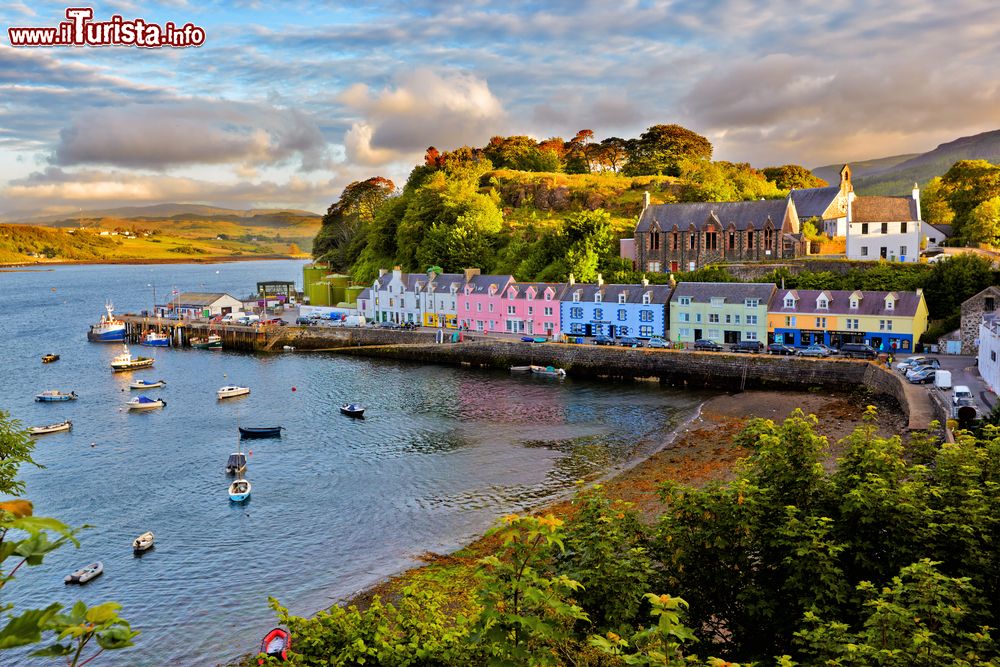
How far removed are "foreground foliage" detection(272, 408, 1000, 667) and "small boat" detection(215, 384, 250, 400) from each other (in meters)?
47.4

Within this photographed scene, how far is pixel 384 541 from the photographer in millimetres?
29547

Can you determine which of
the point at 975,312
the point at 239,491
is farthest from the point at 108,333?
the point at 975,312

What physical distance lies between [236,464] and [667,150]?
110614 mm

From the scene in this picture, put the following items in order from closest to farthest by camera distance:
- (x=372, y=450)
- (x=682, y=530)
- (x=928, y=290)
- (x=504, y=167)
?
1. (x=682, y=530)
2. (x=372, y=450)
3. (x=928, y=290)
4. (x=504, y=167)

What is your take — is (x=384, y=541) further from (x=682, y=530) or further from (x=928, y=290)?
(x=928, y=290)

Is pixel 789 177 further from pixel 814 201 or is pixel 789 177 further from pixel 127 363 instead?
pixel 127 363

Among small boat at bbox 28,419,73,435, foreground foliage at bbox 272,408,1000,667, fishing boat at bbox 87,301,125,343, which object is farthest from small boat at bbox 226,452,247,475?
fishing boat at bbox 87,301,125,343

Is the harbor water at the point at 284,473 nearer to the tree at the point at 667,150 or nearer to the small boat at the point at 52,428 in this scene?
the small boat at the point at 52,428

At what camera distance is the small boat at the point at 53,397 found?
5575 centimetres

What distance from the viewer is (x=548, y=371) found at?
211ft

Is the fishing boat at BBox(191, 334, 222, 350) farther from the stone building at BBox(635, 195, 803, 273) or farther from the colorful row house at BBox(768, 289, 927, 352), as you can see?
the colorful row house at BBox(768, 289, 927, 352)

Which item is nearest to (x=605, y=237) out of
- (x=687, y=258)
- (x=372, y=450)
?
(x=687, y=258)

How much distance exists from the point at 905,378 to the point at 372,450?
3618cm

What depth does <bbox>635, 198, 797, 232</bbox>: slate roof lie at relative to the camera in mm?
77562
